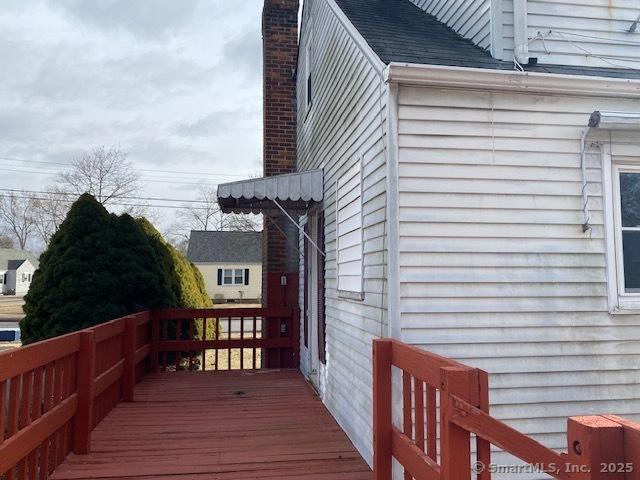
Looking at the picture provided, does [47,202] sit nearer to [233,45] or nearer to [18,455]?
[233,45]

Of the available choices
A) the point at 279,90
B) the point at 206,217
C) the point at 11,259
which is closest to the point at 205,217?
the point at 206,217

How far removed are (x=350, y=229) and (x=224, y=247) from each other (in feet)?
110

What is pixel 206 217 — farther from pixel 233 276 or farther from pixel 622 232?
Answer: pixel 622 232

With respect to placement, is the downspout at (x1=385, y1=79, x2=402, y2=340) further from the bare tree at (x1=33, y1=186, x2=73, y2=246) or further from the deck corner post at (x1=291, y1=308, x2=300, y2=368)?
the bare tree at (x1=33, y1=186, x2=73, y2=246)

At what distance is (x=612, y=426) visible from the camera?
48.6 inches

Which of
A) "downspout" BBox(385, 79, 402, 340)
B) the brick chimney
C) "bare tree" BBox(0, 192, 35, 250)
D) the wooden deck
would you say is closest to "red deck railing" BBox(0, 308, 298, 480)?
the wooden deck

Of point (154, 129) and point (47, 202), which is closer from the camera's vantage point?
point (47, 202)

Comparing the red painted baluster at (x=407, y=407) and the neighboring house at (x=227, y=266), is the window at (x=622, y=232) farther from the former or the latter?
the neighboring house at (x=227, y=266)

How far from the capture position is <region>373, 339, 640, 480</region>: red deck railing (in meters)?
1.22

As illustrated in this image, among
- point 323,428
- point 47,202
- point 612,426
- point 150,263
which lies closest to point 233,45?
point 47,202

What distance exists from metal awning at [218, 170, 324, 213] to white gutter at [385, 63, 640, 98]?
231 cm

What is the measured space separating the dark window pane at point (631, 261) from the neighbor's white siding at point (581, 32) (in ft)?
5.23

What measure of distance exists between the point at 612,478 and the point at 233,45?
132 ft

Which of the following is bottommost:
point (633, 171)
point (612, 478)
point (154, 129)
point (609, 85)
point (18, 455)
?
point (18, 455)
